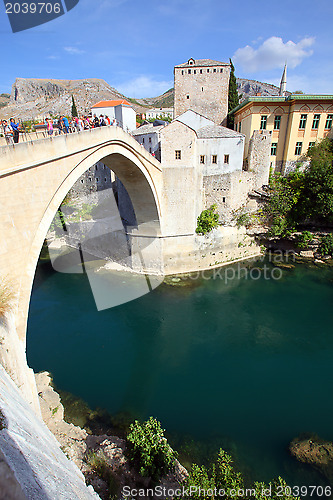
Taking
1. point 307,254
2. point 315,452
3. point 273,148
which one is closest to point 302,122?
point 273,148

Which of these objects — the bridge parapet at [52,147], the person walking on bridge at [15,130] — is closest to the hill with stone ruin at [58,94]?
the bridge parapet at [52,147]

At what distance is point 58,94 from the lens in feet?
247

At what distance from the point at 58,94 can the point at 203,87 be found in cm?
7084

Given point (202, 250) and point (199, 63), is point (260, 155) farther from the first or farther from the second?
point (199, 63)

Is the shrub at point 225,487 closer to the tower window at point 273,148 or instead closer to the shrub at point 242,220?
the shrub at point 242,220

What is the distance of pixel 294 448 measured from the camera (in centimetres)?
750

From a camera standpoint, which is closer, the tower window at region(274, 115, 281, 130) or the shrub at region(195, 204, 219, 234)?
the shrub at region(195, 204, 219, 234)

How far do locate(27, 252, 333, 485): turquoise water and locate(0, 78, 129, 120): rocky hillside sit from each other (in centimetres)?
6020

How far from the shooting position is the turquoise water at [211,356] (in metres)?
8.27

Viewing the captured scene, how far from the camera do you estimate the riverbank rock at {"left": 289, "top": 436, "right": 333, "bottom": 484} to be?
6.99 m

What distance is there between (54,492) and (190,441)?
22.8 feet

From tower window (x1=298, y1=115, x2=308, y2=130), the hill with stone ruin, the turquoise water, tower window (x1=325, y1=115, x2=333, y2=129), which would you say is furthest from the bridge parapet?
the hill with stone ruin

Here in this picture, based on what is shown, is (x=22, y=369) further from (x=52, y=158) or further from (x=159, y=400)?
(x=159, y=400)

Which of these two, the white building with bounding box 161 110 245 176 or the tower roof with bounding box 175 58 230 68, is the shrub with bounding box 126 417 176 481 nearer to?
the white building with bounding box 161 110 245 176
